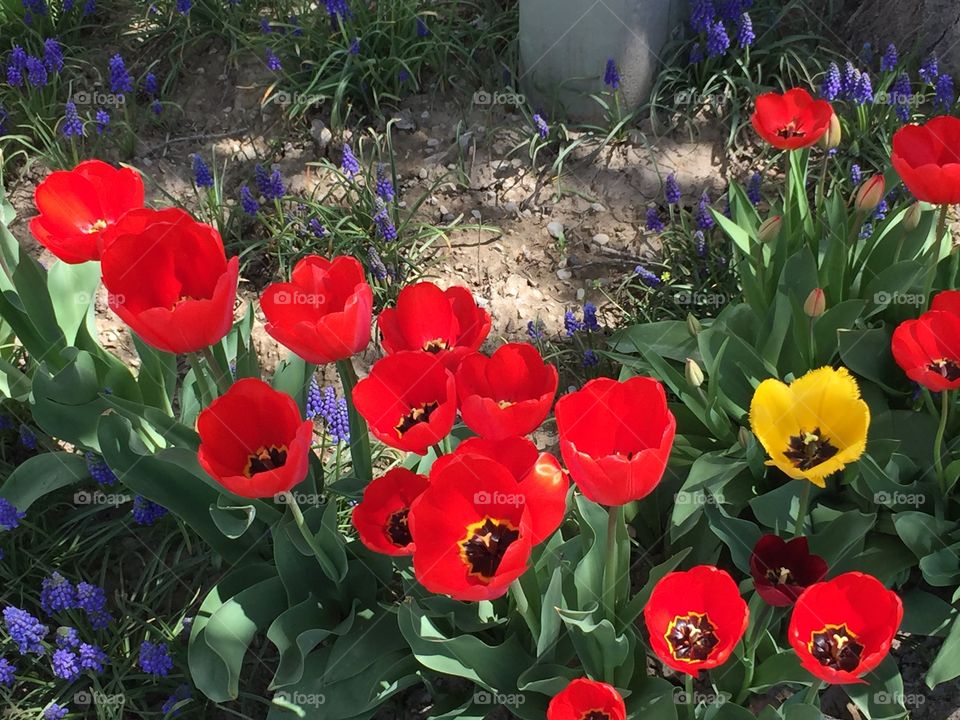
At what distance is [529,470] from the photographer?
144 centimetres

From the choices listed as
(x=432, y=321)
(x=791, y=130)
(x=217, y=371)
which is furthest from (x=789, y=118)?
(x=217, y=371)

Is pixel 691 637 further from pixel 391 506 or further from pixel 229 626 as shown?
pixel 229 626

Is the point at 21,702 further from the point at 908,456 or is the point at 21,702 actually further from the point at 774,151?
the point at 774,151

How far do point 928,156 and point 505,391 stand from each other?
113cm

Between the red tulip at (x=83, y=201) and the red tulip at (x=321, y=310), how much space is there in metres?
0.43

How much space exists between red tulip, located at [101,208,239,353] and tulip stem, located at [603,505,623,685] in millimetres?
744

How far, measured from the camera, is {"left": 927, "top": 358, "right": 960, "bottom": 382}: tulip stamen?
187 cm

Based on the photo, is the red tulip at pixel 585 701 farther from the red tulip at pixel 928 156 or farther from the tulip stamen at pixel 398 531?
the red tulip at pixel 928 156

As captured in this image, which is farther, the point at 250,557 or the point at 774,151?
the point at 774,151

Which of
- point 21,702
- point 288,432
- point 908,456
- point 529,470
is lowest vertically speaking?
point 21,702

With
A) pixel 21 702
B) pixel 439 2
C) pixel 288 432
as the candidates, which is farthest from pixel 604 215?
pixel 21 702

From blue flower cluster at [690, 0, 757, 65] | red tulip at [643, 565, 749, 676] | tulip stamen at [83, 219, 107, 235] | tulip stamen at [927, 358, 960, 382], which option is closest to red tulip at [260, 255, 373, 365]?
tulip stamen at [83, 219, 107, 235]

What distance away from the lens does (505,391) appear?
64.5 inches

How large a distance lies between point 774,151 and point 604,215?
658mm
